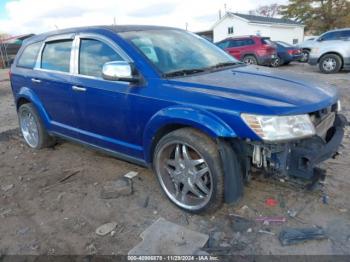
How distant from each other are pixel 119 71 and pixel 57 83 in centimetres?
143

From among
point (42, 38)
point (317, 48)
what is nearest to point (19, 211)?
point (42, 38)

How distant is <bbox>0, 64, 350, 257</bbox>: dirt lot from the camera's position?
112 inches

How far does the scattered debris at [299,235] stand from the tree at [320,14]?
123 ft

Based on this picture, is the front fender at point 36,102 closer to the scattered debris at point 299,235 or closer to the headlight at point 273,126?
the headlight at point 273,126

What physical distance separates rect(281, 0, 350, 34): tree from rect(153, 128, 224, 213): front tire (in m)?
37.6

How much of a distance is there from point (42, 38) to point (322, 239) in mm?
4343

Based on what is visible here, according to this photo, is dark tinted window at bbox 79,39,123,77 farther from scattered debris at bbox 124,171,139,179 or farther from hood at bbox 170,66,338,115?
scattered debris at bbox 124,171,139,179

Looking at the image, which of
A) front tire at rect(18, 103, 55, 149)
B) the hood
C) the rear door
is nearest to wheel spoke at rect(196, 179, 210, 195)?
the hood

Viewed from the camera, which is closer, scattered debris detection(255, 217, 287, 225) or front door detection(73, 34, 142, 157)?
scattered debris detection(255, 217, 287, 225)

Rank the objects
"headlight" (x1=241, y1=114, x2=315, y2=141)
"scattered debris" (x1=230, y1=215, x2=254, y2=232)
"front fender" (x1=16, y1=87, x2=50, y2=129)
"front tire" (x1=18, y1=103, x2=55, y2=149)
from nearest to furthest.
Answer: "headlight" (x1=241, y1=114, x2=315, y2=141) → "scattered debris" (x1=230, y1=215, x2=254, y2=232) → "front fender" (x1=16, y1=87, x2=50, y2=129) → "front tire" (x1=18, y1=103, x2=55, y2=149)

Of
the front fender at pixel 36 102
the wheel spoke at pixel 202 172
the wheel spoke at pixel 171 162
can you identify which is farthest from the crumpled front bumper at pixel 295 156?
the front fender at pixel 36 102

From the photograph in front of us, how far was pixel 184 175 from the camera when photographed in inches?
127

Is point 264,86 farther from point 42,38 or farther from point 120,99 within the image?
point 42,38

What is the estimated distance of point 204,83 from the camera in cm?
306
